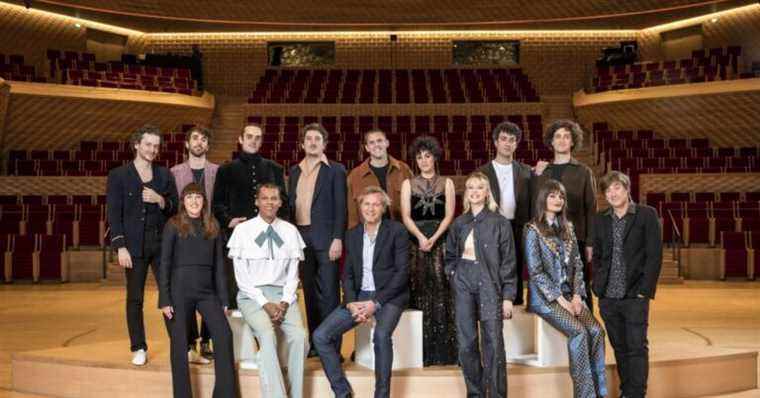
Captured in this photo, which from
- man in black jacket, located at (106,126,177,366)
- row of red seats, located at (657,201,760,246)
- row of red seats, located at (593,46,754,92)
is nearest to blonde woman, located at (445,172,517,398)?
man in black jacket, located at (106,126,177,366)

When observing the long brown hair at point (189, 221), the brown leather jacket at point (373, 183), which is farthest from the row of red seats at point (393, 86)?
the long brown hair at point (189, 221)

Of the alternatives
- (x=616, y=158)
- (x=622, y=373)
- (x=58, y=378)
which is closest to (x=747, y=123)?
(x=616, y=158)

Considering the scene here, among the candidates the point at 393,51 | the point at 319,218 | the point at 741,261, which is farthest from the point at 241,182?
the point at 393,51

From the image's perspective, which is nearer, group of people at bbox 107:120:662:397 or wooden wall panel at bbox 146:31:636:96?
group of people at bbox 107:120:662:397

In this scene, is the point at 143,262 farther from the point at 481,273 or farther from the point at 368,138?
the point at 481,273

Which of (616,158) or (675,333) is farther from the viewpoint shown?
(616,158)

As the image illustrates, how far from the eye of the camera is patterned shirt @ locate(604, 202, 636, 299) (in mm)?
5258

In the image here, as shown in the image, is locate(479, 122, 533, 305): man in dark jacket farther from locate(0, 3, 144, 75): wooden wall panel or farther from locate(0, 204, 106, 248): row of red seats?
locate(0, 3, 144, 75): wooden wall panel

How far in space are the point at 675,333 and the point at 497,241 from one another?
2968 mm

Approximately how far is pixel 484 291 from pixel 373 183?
1021mm

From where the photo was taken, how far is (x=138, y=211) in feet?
18.1

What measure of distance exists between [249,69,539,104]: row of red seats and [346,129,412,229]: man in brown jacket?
1336cm

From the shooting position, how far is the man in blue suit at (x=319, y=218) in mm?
5633

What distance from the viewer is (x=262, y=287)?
5.29m
